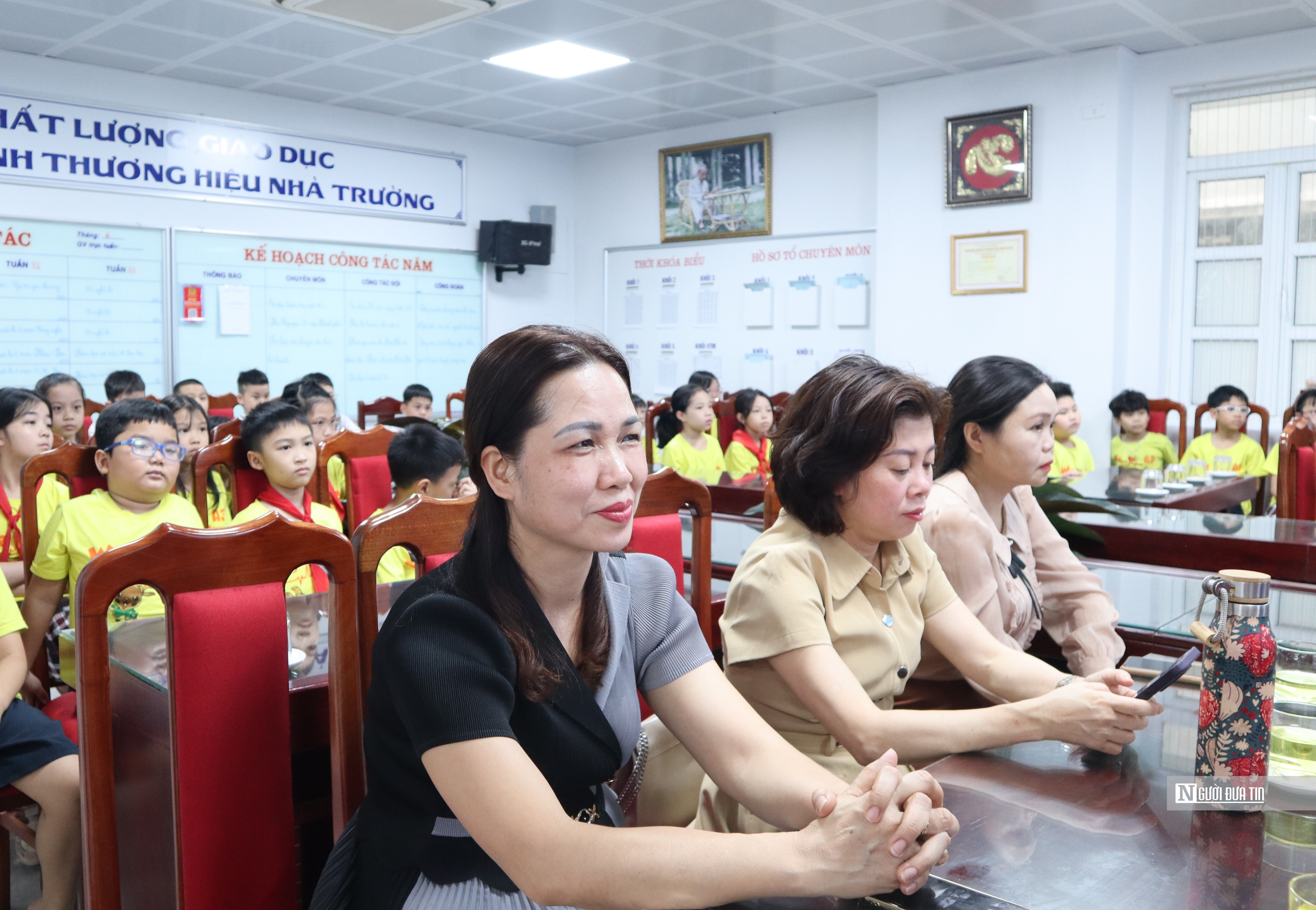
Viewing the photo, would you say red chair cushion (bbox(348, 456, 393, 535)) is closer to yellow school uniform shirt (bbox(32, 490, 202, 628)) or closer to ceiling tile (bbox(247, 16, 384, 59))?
yellow school uniform shirt (bbox(32, 490, 202, 628))

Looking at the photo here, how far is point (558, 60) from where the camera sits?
5.95m

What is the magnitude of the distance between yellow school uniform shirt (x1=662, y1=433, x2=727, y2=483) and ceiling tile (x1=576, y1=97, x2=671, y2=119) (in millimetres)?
2625

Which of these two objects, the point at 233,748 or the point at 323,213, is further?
the point at 323,213

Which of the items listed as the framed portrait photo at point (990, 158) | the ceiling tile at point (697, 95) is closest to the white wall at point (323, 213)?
the ceiling tile at point (697, 95)

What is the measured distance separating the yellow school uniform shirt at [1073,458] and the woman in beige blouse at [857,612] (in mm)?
3499

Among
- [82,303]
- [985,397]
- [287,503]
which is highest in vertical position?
[82,303]

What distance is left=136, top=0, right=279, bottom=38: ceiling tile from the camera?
196 inches

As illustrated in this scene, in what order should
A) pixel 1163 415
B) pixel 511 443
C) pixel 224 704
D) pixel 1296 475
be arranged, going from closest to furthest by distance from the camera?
pixel 511 443
pixel 224 704
pixel 1296 475
pixel 1163 415

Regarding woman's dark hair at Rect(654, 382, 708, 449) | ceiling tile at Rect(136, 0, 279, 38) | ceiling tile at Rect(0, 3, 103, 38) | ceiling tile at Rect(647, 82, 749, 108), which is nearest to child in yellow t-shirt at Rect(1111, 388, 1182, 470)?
woman's dark hair at Rect(654, 382, 708, 449)

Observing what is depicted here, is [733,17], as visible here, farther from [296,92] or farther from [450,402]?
[450,402]

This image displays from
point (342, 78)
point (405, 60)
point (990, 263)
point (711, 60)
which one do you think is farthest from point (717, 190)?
point (342, 78)

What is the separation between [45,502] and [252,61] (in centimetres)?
382

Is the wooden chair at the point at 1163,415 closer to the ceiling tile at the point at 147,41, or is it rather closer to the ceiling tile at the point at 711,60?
the ceiling tile at the point at 711,60

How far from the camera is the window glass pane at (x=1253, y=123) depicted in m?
5.57
